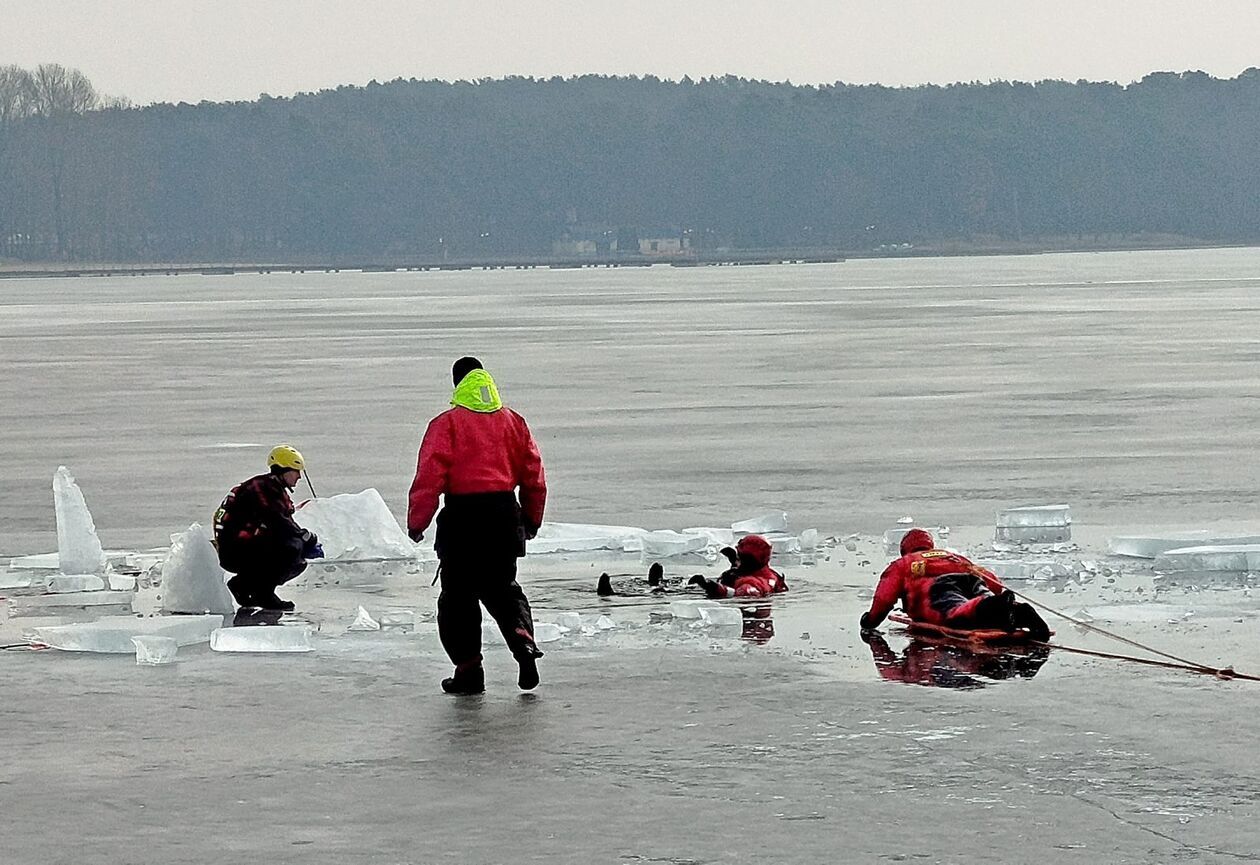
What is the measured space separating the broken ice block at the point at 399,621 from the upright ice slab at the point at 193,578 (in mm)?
948

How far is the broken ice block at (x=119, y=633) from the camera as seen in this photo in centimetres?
1073

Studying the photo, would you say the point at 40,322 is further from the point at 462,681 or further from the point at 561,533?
the point at 462,681

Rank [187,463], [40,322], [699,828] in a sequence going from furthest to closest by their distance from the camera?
[40,322] < [187,463] < [699,828]

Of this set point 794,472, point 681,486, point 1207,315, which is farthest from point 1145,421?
point 1207,315

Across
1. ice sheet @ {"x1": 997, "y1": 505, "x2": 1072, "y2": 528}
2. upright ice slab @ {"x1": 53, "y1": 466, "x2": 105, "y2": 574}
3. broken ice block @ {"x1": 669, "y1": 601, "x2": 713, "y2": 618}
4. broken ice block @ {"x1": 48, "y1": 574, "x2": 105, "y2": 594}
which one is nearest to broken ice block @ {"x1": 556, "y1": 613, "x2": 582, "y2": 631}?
broken ice block @ {"x1": 669, "y1": 601, "x2": 713, "y2": 618}

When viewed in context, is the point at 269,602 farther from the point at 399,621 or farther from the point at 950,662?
the point at 950,662

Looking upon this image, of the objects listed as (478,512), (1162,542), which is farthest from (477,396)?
(1162,542)

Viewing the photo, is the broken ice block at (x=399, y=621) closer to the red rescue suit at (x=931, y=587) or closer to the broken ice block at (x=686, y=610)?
the broken ice block at (x=686, y=610)

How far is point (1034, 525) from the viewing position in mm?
13891

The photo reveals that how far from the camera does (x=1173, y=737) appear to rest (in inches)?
325

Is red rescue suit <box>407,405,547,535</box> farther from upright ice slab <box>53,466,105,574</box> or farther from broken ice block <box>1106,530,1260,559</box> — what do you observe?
broken ice block <box>1106,530,1260,559</box>

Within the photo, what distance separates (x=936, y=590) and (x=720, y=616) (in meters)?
1.14

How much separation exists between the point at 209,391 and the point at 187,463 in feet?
35.8

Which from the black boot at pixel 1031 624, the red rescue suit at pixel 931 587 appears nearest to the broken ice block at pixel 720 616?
the red rescue suit at pixel 931 587
